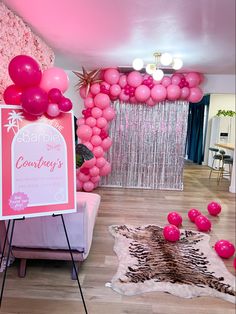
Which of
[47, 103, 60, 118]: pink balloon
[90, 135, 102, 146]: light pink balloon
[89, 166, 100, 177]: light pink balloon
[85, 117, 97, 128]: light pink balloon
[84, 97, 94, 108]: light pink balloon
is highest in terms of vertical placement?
[84, 97, 94, 108]: light pink balloon

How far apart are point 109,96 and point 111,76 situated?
322 mm

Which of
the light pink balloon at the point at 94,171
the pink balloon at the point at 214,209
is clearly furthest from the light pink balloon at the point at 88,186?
the pink balloon at the point at 214,209

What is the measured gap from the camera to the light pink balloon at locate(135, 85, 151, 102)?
13.9 feet

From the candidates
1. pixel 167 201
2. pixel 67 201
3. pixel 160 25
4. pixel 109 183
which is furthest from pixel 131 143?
pixel 67 201

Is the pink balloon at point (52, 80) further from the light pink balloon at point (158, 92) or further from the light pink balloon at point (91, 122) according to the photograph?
the light pink balloon at point (158, 92)

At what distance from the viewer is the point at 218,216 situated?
11.4ft

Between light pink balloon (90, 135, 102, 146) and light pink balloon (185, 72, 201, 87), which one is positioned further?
light pink balloon (185, 72, 201, 87)

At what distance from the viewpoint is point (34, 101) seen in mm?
1429

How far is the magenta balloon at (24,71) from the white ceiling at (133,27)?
0.82 meters

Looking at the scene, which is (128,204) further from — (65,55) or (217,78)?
(217,78)

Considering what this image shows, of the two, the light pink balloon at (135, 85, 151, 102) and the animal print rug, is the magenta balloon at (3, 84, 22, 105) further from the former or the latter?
the light pink balloon at (135, 85, 151, 102)

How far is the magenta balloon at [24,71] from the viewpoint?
1.50 m

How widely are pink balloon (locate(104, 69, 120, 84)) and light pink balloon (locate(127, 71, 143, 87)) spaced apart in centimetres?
19

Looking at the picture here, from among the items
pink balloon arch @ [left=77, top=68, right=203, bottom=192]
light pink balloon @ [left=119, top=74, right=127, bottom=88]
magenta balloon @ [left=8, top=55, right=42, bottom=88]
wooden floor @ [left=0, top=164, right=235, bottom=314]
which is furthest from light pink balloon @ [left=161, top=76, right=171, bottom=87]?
magenta balloon @ [left=8, top=55, right=42, bottom=88]
